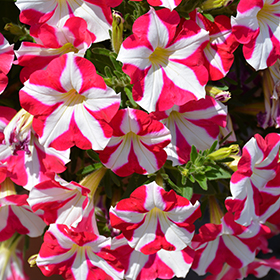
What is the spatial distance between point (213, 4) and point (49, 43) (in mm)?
391

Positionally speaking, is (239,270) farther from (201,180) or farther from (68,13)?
(68,13)

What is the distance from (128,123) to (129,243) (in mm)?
285

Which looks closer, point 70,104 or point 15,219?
point 70,104

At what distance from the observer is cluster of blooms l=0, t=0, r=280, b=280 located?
67 cm

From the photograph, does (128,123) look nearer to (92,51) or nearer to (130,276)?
(92,51)

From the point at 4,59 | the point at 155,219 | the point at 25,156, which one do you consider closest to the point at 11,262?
the point at 25,156

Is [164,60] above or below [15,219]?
above

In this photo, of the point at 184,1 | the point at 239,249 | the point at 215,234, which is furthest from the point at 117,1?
the point at 239,249

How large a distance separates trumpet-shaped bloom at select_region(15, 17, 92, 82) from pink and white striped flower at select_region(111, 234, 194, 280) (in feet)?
1.54

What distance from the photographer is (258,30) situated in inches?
29.5

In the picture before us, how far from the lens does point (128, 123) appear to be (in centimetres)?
69

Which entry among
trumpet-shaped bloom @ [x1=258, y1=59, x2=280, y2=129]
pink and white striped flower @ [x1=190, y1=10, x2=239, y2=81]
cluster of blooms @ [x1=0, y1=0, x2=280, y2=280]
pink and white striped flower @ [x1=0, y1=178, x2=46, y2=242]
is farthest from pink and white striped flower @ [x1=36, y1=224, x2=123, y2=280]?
trumpet-shaped bloom @ [x1=258, y1=59, x2=280, y2=129]

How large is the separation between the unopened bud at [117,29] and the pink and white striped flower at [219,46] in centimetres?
17

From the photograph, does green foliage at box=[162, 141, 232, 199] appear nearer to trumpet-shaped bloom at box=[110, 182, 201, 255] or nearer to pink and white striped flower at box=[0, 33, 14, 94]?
trumpet-shaped bloom at box=[110, 182, 201, 255]
